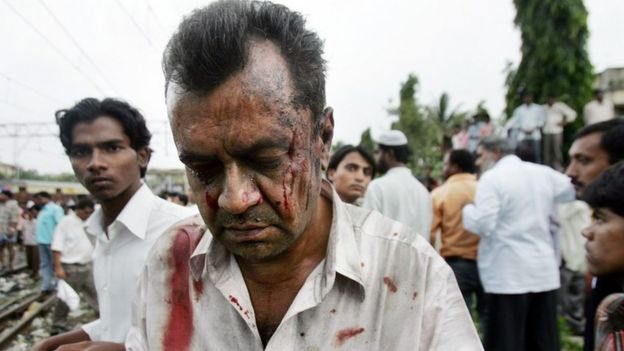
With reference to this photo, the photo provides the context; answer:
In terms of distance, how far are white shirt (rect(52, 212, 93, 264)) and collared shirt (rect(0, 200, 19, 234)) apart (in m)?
5.06

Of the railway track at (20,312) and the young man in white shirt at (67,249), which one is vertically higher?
the young man in white shirt at (67,249)

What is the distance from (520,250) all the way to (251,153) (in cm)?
355

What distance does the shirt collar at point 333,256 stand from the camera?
1217 millimetres

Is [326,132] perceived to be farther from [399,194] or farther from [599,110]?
[599,110]

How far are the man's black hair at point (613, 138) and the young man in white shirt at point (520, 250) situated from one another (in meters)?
1.18

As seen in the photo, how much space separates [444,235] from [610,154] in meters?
2.15

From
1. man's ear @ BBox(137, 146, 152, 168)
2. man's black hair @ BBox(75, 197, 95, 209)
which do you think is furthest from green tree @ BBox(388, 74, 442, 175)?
man's ear @ BBox(137, 146, 152, 168)

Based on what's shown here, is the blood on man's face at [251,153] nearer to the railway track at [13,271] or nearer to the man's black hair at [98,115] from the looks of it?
the man's black hair at [98,115]

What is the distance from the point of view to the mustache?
1121 millimetres

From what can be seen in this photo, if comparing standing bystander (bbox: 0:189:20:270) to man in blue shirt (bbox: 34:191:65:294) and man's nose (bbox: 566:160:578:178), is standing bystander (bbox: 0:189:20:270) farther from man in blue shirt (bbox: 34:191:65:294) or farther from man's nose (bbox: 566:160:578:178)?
man's nose (bbox: 566:160:578:178)

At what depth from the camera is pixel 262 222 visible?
3.73 ft

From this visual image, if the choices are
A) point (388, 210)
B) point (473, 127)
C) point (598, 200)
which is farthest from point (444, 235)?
point (473, 127)

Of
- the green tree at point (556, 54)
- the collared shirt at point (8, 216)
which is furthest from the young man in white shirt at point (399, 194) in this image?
the green tree at point (556, 54)

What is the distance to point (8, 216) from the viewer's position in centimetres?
1173
